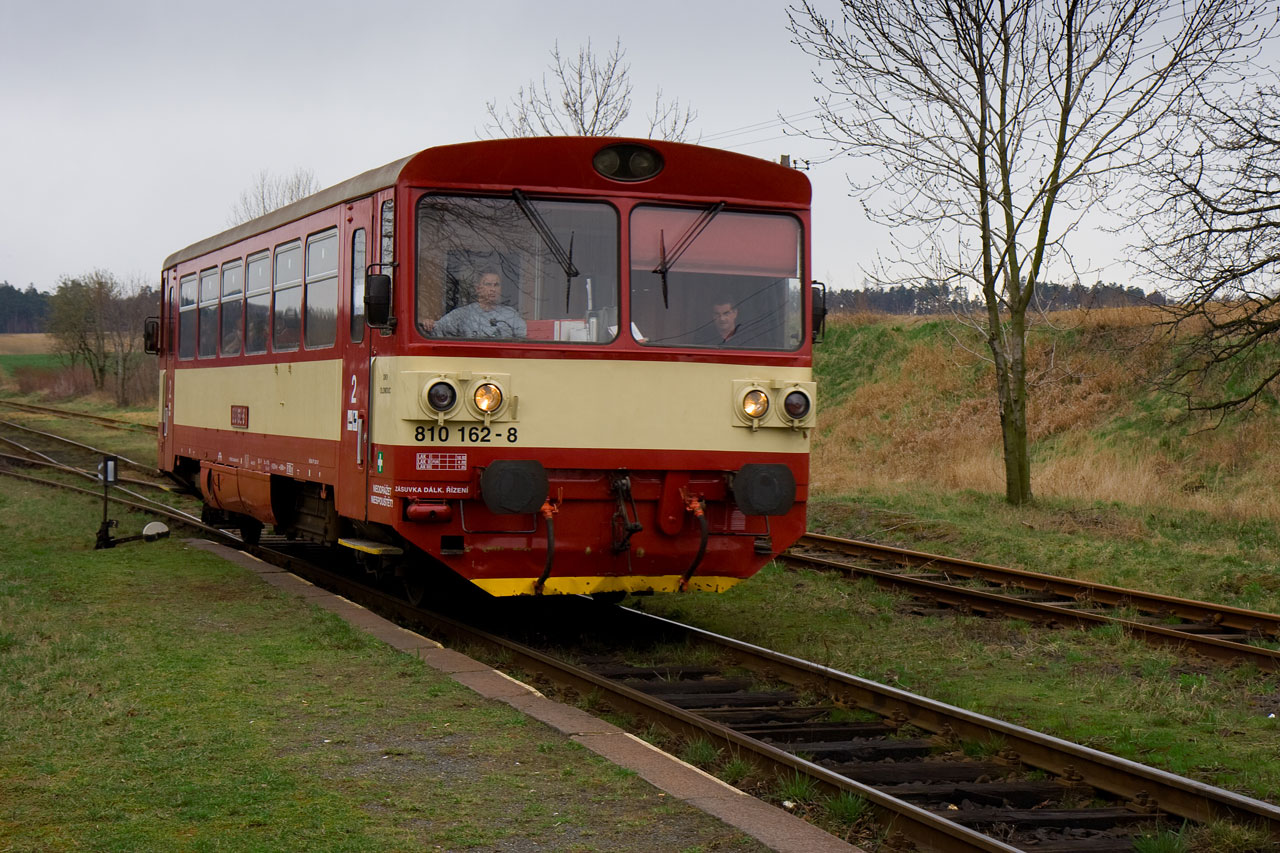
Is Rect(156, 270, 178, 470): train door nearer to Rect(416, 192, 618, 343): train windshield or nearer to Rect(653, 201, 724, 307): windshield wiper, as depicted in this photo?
Rect(416, 192, 618, 343): train windshield

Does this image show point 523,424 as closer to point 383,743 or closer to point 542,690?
point 542,690

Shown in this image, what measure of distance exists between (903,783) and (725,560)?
3.29 metres

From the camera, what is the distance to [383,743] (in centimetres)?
662

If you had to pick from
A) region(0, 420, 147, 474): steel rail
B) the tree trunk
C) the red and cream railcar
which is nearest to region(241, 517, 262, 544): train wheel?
the red and cream railcar

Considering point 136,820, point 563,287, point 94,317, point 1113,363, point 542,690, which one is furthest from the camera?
point 94,317

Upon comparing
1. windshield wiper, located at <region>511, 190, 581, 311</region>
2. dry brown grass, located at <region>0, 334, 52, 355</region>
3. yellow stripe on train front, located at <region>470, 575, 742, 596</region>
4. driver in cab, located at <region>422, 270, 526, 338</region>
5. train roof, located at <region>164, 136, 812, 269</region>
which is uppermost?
dry brown grass, located at <region>0, 334, 52, 355</region>

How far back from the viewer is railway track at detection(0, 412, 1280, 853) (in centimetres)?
551

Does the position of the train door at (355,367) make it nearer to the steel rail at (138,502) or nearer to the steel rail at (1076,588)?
the steel rail at (138,502)

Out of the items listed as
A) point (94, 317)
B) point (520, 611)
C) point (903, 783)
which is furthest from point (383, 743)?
point (94, 317)

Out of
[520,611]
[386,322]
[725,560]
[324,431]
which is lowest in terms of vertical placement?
[520,611]

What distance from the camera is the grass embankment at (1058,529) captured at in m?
7.84

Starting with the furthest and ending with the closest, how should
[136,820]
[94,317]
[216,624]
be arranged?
[94,317]
[216,624]
[136,820]

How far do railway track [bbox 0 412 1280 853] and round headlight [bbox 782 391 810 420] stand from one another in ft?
5.36

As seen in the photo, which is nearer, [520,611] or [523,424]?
[523,424]
